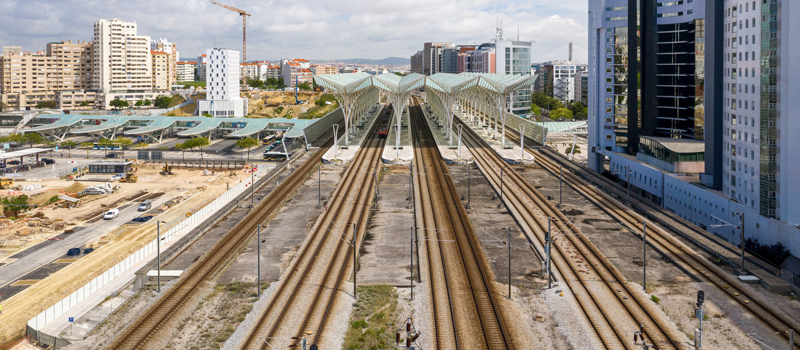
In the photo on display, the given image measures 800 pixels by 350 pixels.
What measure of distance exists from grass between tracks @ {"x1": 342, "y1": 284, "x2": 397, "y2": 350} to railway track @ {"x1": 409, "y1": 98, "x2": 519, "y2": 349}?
2933 millimetres

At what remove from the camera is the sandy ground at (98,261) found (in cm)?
4501

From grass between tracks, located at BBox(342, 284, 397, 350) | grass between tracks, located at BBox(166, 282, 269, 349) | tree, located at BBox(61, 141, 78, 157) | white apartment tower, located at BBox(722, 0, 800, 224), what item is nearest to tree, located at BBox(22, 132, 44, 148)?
tree, located at BBox(61, 141, 78, 157)

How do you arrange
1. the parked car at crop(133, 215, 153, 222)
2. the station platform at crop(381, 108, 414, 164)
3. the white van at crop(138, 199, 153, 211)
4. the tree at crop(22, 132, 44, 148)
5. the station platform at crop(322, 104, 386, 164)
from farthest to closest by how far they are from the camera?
the tree at crop(22, 132, 44, 148), the station platform at crop(322, 104, 386, 164), the station platform at crop(381, 108, 414, 164), the white van at crop(138, 199, 153, 211), the parked car at crop(133, 215, 153, 222)

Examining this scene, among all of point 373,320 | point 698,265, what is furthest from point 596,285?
point 373,320

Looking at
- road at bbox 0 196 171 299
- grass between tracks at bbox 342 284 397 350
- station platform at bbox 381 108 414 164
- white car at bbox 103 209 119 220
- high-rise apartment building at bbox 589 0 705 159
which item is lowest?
grass between tracks at bbox 342 284 397 350

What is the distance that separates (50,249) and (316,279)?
30211 mm

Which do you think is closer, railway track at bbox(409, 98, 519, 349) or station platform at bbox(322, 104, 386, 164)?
railway track at bbox(409, 98, 519, 349)

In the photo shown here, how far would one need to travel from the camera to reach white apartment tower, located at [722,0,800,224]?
5578cm

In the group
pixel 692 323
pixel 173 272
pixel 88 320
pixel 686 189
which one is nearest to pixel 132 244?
pixel 173 272

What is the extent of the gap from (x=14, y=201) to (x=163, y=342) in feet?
177

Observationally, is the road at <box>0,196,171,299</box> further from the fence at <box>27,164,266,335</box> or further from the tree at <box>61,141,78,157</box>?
the tree at <box>61,141,78,157</box>

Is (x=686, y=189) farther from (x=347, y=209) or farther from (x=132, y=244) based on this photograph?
(x=132, y=244)

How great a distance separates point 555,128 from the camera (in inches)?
5522

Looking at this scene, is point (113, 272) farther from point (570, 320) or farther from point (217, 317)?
point (570, 320)
